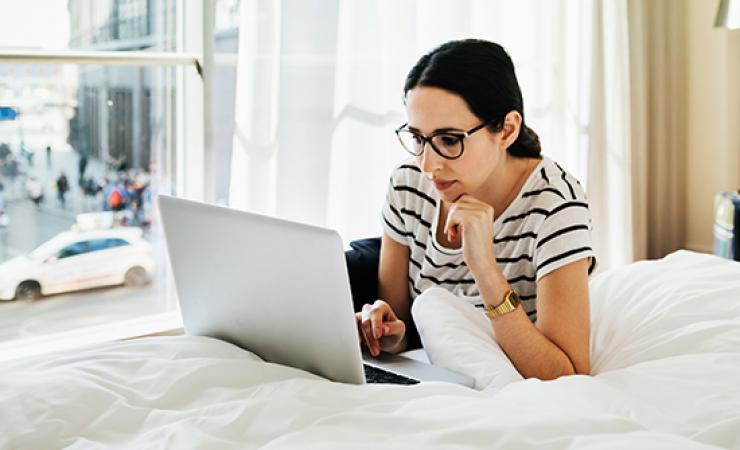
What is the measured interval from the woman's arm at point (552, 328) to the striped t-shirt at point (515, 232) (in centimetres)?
3

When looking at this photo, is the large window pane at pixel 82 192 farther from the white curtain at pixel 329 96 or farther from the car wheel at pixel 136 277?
the white curtain at pixel 329 96

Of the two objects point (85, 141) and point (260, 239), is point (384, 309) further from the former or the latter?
point (85, 141)

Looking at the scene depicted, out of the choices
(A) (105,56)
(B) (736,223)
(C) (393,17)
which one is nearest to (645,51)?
(B) (736,223)

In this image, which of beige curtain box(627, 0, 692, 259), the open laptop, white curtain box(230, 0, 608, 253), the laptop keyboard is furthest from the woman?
beige curtain box(627, 0, 692, 259)

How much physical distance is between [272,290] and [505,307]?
1.66ft

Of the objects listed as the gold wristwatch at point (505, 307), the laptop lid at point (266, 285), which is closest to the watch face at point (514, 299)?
the gold wristwatch at point (505, 307)

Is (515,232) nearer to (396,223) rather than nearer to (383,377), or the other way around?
(396,223)

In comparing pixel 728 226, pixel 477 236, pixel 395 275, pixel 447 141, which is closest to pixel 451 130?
pixel 447 141

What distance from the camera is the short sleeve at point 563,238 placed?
1770 millimetres

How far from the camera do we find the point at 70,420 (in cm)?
126

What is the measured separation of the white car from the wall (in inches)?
92.6

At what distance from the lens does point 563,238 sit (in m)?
1.79

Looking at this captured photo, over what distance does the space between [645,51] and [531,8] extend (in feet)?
2.04

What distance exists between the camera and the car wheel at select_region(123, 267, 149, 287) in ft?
9.94
